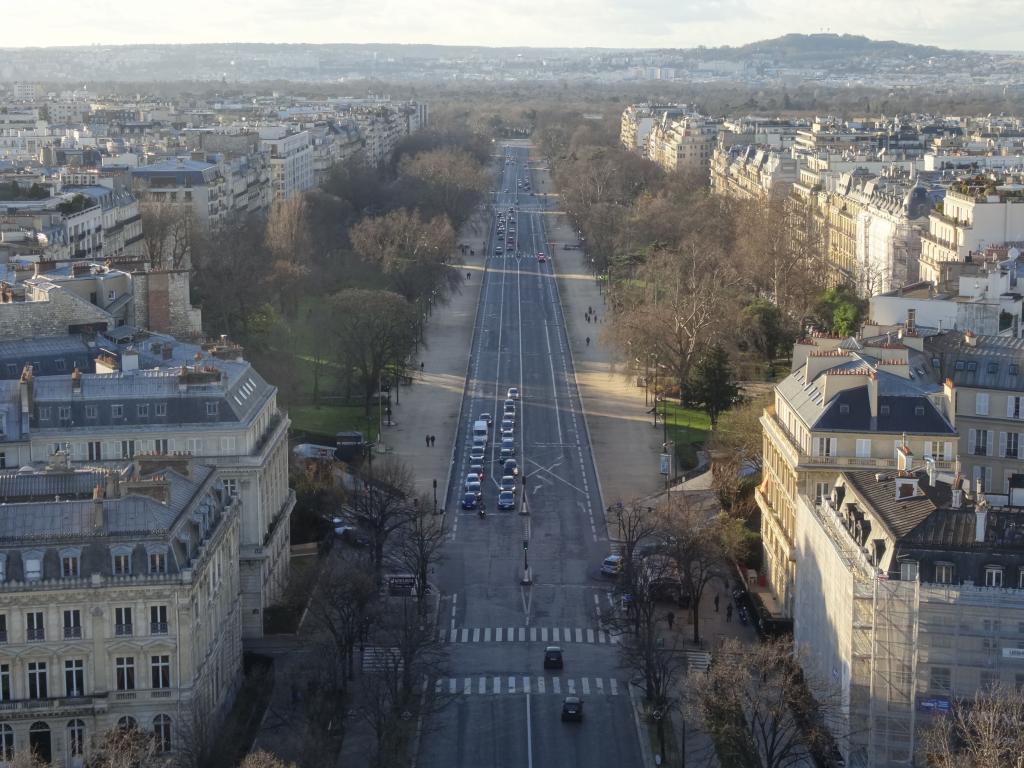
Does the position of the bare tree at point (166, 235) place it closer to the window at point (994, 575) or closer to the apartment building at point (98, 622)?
the apartment building at point (98, 622)

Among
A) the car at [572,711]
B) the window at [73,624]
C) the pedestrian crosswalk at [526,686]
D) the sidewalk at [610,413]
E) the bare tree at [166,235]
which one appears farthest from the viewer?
the bare tree at [166,235]

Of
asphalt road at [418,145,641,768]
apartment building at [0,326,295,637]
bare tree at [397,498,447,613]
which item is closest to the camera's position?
asphalt road at [418,145,641,768]

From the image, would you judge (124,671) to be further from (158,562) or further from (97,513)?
(97,513)

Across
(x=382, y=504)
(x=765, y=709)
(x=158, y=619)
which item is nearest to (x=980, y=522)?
(x=765, y=709)

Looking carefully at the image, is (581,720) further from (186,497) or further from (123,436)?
(123,436)

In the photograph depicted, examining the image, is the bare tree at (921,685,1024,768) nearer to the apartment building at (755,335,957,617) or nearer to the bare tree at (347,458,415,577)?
the apartment building at (755,335,957,617)

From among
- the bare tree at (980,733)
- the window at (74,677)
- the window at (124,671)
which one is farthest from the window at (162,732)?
the bare tree at (980,733)

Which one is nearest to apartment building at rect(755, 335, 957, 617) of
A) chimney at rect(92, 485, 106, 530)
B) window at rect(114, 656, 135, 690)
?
window at rect(114, 656, 135, 690)
